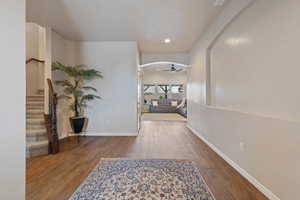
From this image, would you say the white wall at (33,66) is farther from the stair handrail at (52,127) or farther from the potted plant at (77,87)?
the stair handrail at (52,127)

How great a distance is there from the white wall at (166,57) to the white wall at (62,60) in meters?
2.42

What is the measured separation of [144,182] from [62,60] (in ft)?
13.1

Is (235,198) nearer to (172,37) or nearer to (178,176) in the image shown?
(178,176)

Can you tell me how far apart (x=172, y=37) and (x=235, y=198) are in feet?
12.8

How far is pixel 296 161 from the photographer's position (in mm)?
1649

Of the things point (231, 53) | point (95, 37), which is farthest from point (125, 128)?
point (231, 53)

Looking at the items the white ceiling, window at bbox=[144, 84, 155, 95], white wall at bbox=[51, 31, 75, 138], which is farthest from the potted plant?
window at bbox=[144, 84, 155, 95]

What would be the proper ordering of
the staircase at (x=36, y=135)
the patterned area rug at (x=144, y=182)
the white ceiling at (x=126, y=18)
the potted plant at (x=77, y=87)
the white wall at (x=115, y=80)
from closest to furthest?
1. the patterned area rug at (x=144, y=182)
2. the white ceiling at (x=126, y=18)
3. the staircase at (x=36, y=135)
4. the potted plant at (x=77, y=87)
5. the white wall at (x=115, y=80)

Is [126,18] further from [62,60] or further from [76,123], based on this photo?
[76,123]

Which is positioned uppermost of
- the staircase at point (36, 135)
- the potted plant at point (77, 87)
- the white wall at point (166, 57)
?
the white wall at point (166, 57)

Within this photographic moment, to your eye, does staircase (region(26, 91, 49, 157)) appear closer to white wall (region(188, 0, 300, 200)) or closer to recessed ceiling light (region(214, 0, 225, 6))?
white wall (region(188, 0, 300, 200))

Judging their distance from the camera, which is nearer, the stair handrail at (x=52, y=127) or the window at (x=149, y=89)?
the stair handrail at (x=52, y=127)

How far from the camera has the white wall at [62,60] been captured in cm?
451

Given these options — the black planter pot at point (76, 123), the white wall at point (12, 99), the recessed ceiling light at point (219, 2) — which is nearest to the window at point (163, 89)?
the black planter pot at point (76, 123)
